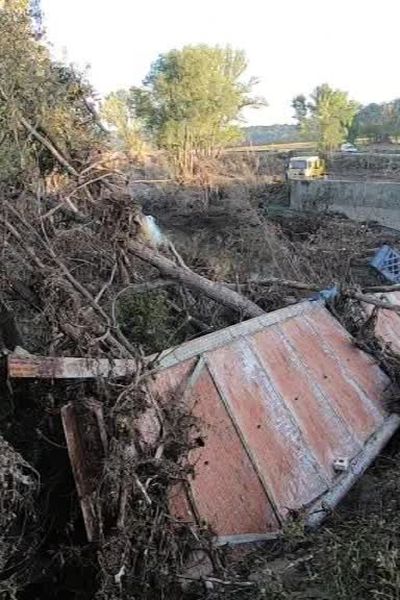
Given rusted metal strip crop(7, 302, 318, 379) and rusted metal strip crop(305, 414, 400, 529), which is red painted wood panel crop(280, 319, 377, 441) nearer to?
rusted metal strip crop(305, 414, 400, 529)

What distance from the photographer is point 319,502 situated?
498 centimetres

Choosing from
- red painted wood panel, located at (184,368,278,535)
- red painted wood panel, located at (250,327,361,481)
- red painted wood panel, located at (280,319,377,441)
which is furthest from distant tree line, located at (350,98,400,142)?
red painted wood panel, located at (184,368,278,535)

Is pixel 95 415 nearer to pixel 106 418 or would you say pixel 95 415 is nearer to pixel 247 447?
pixel 106 418

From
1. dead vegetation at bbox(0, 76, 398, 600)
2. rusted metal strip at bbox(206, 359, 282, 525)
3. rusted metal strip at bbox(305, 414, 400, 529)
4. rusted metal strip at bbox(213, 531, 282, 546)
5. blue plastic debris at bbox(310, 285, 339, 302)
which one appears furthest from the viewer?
blue plastic debris at bbox(310, 285, 339, 302)

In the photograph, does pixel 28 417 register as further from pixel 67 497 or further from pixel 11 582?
pixel 11 582

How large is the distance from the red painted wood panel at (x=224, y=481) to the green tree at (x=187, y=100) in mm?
28063

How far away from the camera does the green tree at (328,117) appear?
33844 mm

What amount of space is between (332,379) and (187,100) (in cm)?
2978

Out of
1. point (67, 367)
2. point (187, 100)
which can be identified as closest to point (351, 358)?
point (67, 367)

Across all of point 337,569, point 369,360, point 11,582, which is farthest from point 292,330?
point 11,582

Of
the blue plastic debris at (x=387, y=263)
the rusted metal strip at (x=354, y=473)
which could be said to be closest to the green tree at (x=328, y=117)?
the blue plastic debris at (x=387, y=263)

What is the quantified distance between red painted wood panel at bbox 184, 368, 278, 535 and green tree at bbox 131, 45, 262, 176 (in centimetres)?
2806

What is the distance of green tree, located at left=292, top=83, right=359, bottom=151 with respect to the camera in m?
33.8

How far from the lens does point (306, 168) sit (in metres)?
26.5
